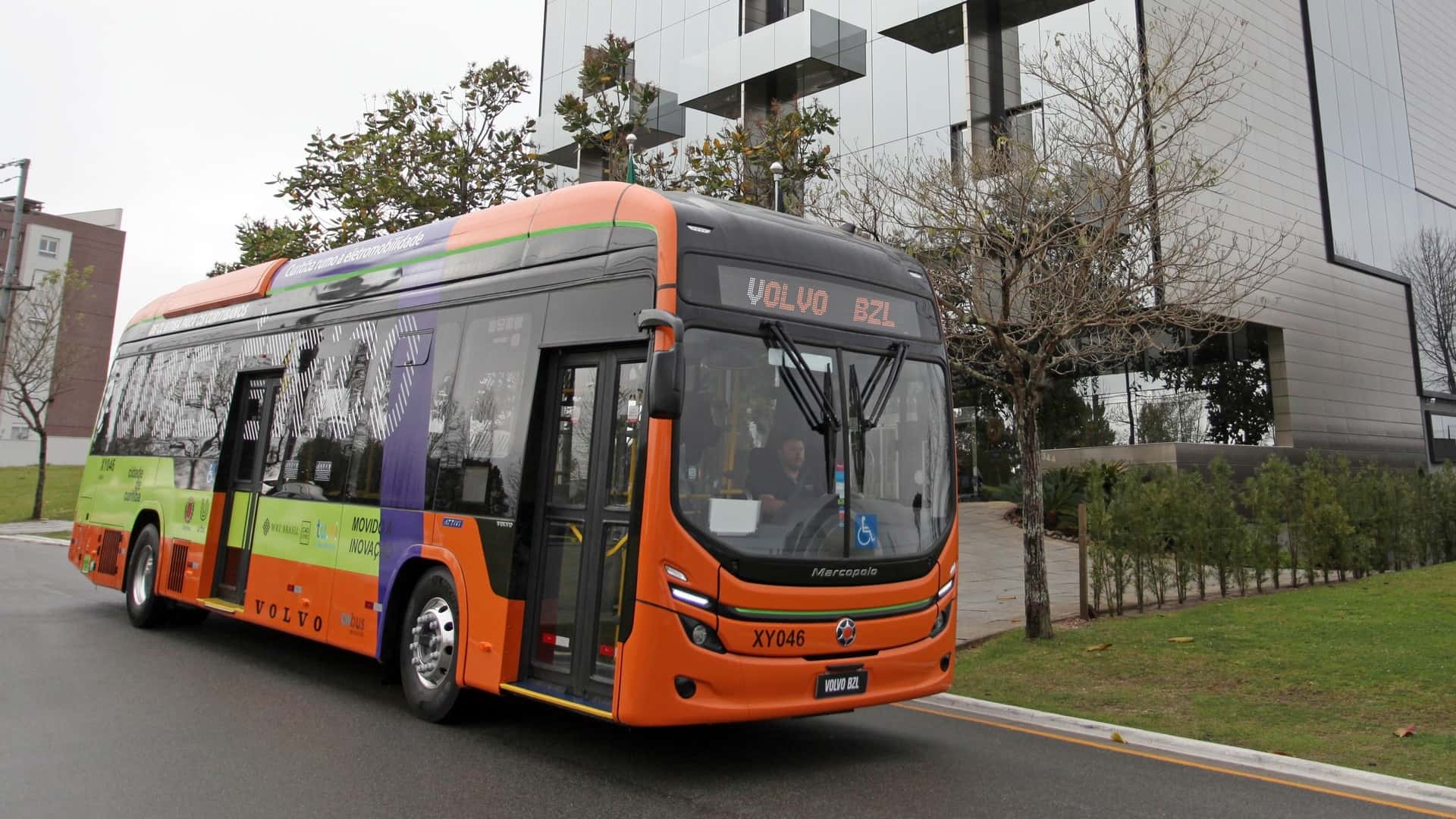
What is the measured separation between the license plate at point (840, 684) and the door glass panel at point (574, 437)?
1.80 meters

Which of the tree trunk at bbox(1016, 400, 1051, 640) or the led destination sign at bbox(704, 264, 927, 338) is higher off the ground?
the led destination sign at bbox(704, 264, 927, 338)

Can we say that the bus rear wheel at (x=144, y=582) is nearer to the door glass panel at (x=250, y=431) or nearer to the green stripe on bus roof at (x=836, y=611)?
the door glass panel at (x=250, y=431)

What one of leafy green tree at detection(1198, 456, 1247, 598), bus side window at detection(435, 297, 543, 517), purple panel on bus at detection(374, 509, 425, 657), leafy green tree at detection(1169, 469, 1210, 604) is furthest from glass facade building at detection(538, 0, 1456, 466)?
purple panel on bus at detection(374, 509, 425, 657)

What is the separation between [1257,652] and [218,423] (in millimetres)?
10631

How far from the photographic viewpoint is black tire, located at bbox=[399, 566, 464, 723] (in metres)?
6.96

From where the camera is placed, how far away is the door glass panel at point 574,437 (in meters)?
6.37

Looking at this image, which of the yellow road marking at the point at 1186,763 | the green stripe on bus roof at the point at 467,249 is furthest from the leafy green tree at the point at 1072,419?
the green stripe on bus roof at the point at 467,249

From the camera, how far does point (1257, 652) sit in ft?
33.3

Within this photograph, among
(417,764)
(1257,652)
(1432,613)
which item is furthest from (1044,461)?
(417,764)

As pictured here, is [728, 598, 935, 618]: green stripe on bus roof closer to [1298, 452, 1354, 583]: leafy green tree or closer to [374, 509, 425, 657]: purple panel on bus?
[374, 509, 425, 657]: purple panel on bus

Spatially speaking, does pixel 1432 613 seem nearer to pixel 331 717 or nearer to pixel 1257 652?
pixel 1257 652

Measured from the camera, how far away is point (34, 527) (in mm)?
28719

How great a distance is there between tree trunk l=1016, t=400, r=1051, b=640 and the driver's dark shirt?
19.6ft

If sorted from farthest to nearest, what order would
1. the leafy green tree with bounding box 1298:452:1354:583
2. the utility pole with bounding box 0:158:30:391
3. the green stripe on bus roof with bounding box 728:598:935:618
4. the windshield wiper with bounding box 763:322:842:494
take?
the utility pole with bounding box 0:158:30:391 < the leafy green tree with bounding box 1298:452:1354:583 < the windshield wiper with bounding box 763:322:842:494 < the green stripe on bus roof with bounding box 728:598:935:618
